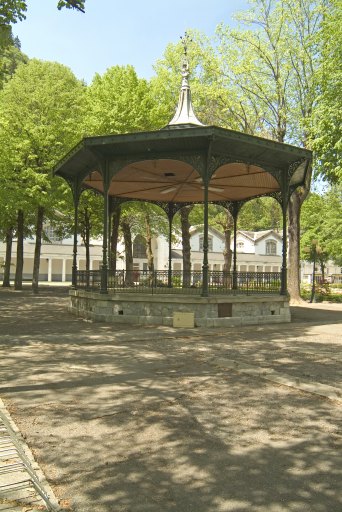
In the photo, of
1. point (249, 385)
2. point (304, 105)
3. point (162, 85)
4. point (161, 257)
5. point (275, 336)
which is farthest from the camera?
point (161, 257)

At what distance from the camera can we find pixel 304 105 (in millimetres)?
25828

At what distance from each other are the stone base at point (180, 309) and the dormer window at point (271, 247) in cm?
5622

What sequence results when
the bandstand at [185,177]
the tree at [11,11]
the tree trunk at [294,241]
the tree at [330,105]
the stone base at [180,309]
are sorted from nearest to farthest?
1. the tree at [11,11]
2. the bandstand at [185,177]
3. the stone base at [180,309]
4. the tree at [330,105]
5. the tree trunk at [294,241]

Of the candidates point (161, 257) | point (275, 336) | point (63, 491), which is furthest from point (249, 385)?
point (161, 257)

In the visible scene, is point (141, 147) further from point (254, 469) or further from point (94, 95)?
point (94, 95)

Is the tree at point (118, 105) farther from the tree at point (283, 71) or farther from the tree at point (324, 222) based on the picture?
the tree at point (324, 222)

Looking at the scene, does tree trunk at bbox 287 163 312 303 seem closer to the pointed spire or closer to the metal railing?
the metal railing

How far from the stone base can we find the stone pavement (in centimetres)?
334

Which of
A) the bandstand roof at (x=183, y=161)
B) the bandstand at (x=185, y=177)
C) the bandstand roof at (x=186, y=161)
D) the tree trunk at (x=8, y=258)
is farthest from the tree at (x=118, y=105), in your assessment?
the tree trunk at (x=8, y=258)

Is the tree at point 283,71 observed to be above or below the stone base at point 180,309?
above

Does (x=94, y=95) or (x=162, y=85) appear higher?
(x=162, y=85)

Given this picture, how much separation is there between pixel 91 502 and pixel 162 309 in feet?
36.9

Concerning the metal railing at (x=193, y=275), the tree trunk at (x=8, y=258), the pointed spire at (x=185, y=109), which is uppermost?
the pointed spire at (x=185, y=109)

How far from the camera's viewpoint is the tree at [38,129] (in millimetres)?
26500
